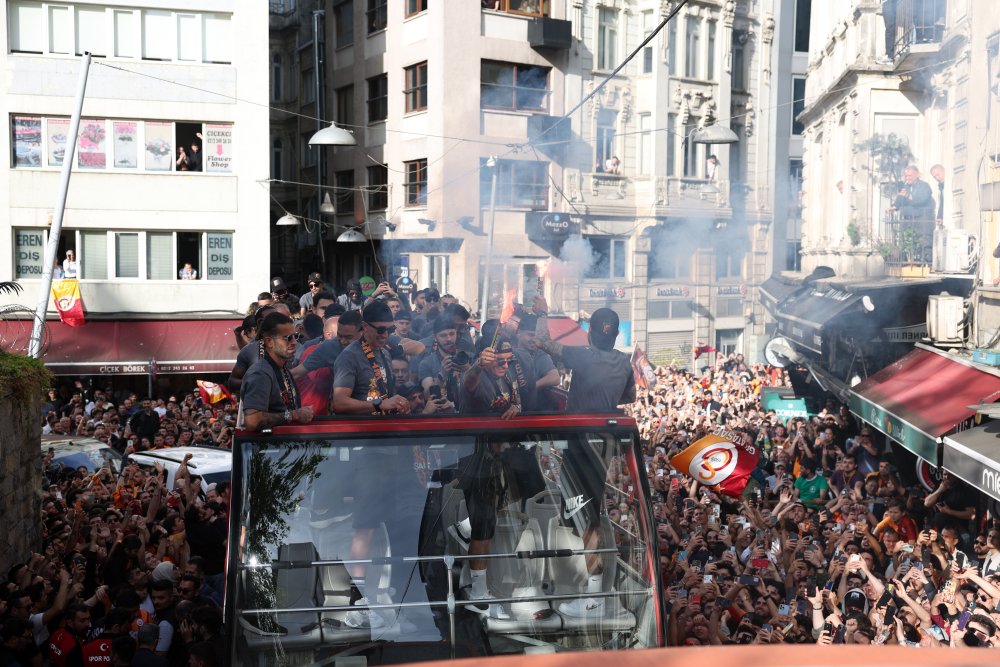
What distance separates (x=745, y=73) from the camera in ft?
102

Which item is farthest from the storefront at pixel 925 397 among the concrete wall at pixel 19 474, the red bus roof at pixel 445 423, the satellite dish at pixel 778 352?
the satellite dish at pixel 778 352

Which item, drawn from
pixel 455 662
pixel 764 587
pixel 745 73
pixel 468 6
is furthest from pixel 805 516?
pixel 745 73

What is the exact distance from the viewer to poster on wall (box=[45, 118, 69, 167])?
68.2ft

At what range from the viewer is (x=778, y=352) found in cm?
2175

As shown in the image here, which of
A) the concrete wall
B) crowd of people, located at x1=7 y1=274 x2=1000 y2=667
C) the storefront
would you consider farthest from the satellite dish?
the concrete wall

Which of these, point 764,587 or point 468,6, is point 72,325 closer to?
point 468,6

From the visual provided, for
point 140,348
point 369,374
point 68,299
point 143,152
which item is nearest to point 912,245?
point 369,374

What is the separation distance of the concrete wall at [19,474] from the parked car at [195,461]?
6.38 feet

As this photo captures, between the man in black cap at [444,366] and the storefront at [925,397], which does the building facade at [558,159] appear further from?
the man in black cap at [444,366]

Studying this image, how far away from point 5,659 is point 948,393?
8551mm

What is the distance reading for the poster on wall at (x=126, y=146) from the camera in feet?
69.4

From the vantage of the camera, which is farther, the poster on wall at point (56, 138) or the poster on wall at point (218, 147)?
the poster on wall at point (218, 147)

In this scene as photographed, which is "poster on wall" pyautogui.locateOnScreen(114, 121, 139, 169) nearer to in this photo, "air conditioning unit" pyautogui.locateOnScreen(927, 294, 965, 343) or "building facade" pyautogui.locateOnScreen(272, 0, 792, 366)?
"building facade" pyautogui.locateOnScreen(272, 0, 792, 366)

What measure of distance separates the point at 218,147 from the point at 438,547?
18004 mm
